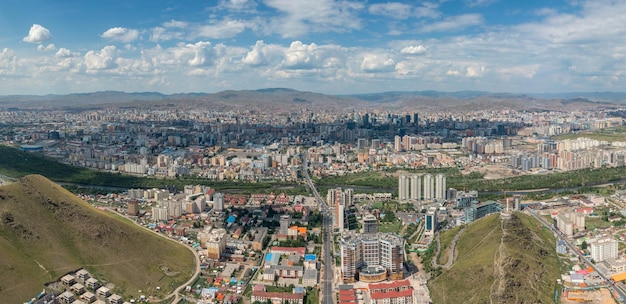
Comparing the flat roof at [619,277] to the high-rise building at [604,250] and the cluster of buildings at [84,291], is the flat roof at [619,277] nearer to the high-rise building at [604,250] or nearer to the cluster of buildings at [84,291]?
the high-rise building at [604,250]

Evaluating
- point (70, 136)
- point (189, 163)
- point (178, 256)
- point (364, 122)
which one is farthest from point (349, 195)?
point (364, 122)

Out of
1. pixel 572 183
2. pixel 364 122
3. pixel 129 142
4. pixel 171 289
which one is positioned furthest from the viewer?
pixel 364 122

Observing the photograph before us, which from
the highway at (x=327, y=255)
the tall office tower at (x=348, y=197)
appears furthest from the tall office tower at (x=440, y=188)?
the highway at (x=327, y=255)

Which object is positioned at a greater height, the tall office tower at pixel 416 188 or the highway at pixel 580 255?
the tall office tower at pixel 416 188

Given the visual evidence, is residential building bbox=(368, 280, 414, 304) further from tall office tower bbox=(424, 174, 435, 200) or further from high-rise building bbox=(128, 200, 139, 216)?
high-rise building bbox=(128, 200, 139, 216)

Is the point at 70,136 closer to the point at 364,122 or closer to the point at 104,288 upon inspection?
the point at 364,122

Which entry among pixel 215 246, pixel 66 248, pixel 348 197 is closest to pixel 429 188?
pixel 348 197
